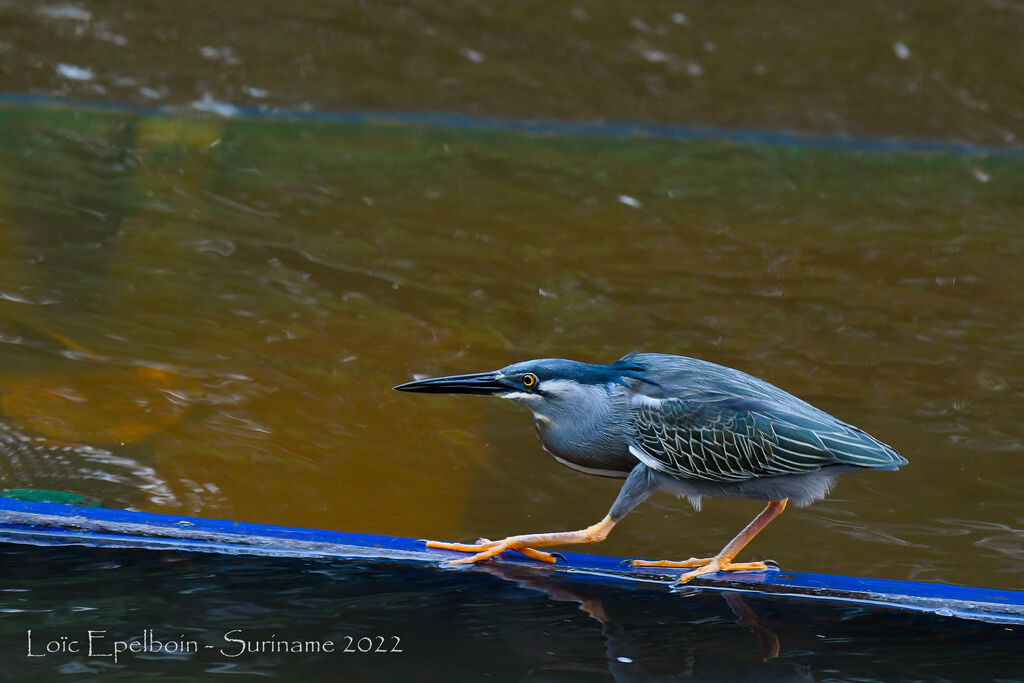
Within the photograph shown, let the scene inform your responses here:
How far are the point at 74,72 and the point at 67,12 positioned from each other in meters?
0.50

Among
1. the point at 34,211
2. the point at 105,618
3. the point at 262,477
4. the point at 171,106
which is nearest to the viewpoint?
the point at 105,618

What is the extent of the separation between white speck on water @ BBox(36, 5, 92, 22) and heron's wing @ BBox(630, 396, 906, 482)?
6741mm

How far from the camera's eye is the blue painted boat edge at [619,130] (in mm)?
8047

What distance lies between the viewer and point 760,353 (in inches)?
200

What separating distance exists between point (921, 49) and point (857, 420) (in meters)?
4.95

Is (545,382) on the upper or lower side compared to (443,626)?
upper

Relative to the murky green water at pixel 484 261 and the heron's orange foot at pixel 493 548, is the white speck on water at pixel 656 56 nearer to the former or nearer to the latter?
the murky green water at pixel 484 261

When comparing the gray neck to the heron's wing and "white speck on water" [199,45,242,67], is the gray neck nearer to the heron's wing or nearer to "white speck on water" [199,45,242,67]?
the heron's wing

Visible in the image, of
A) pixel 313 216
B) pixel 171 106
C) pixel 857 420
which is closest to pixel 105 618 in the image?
pixel 857 420

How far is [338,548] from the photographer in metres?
2.73

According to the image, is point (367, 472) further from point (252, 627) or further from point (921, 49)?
point (921, 49)

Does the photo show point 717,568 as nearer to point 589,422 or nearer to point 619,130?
point 589,422

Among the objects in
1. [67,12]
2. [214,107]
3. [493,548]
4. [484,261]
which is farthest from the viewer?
[67,12]

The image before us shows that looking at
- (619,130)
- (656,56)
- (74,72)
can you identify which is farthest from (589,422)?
(74,72)
